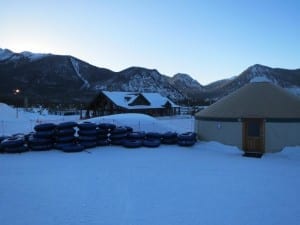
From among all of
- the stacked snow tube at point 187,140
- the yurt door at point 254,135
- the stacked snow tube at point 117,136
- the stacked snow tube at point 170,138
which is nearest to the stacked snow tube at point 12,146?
the stacked snow tube at point 117,136

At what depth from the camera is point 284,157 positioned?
12.6 m

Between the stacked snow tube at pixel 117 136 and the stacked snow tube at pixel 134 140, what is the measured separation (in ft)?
0.68

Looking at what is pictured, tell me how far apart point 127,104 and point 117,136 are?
23208 mm

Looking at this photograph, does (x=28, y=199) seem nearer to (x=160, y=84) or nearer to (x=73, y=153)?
(x=73, y=153)

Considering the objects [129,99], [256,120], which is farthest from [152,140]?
[129,99]

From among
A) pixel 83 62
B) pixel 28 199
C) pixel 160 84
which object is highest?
pixel 83 62

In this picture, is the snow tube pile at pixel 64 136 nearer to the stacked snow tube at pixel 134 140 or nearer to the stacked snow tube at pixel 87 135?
the stacked snow tube at pixel 87 135

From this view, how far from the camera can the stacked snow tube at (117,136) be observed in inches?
591

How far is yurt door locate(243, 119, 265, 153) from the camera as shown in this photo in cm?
1331

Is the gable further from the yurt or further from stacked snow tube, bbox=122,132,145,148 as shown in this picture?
the yurt

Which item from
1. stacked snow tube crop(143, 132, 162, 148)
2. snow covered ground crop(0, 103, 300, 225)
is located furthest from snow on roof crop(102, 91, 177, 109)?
snow covered ground crop(0, 103, 300, 225)

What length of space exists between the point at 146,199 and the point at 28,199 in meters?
2.60

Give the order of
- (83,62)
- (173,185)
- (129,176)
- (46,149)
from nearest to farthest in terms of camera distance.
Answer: (173,185) < (129,176) < (46,149) < (83,62)

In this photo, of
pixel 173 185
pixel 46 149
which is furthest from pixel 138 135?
pixel 173 185
